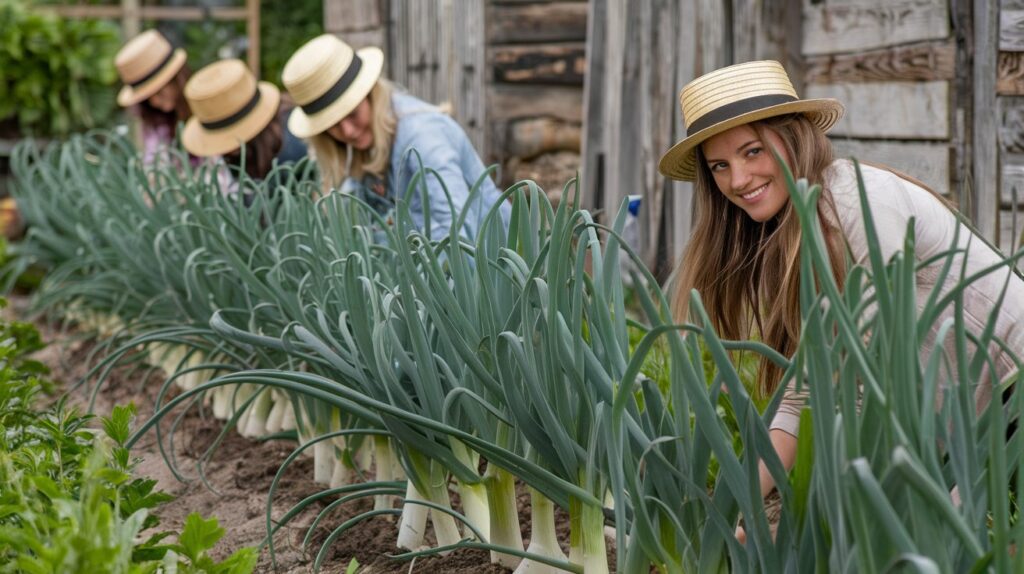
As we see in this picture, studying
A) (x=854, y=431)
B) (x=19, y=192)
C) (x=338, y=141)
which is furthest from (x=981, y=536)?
(x=19, y=192)

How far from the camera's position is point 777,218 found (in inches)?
81.7

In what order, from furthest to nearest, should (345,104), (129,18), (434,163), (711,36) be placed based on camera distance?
(129,18) < (711,36) < (345,104) < (434,163)

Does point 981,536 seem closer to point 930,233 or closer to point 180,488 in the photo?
point 930,233

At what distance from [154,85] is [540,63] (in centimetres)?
176

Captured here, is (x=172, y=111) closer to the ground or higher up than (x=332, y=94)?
closer to the ground

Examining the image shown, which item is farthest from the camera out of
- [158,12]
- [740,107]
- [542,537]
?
[158,12]

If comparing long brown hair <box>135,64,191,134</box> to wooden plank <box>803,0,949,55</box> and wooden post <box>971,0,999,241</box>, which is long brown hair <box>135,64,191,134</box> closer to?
wooden plank <box>803,0,949,55</box>

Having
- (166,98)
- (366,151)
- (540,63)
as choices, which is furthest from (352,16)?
(366,151)

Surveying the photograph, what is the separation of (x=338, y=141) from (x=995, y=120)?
1.78 metres

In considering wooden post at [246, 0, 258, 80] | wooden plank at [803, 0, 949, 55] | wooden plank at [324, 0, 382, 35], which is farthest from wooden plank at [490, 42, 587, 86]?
wooden post at [246, 0, 258, 80]

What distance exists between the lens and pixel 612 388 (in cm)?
159

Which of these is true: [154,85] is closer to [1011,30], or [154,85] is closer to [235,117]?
[235,117]

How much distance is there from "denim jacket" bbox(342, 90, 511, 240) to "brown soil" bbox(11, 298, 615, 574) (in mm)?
730

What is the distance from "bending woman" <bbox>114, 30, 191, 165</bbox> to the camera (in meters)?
5.35
